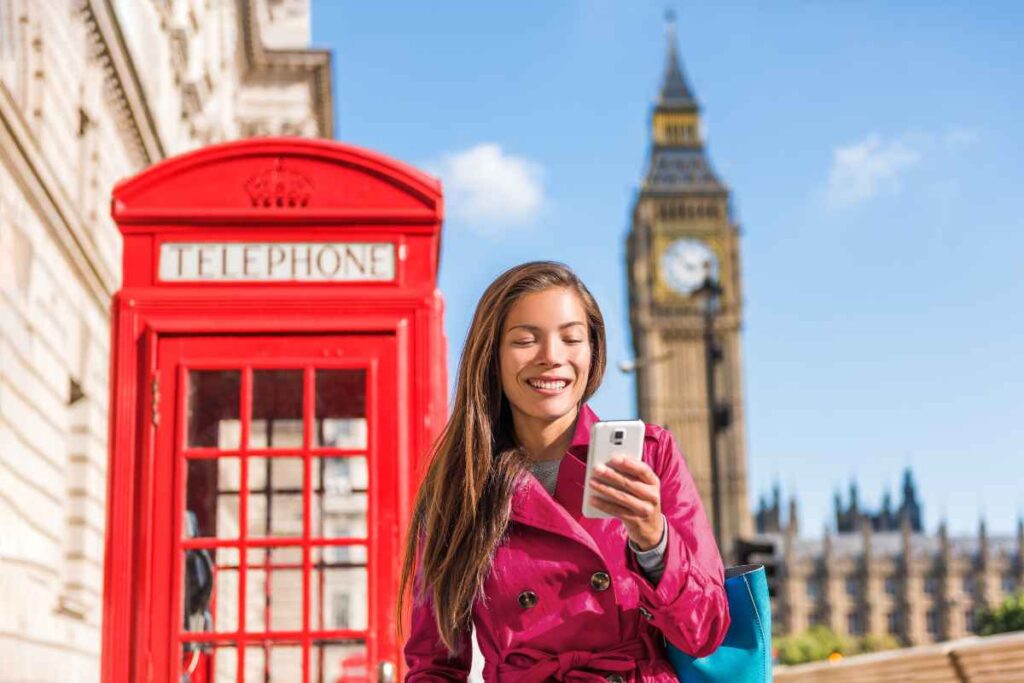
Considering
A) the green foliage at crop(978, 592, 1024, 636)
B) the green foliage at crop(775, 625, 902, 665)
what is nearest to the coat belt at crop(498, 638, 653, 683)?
the green foliage at crop(978, 592, 1024, 636)

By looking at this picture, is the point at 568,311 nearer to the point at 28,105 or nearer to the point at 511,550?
the point at 511,550

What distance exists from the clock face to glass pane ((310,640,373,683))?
286 ft

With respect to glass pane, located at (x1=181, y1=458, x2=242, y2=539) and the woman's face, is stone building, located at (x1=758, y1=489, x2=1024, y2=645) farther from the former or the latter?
the woman's face

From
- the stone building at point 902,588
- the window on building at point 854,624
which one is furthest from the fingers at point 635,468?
the window on building at point 854,624

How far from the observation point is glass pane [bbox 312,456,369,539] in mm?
4402

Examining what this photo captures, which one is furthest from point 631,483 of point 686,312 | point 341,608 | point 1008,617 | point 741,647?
point 686,312

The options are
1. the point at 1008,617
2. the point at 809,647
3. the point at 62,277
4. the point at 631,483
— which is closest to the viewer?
the point at 631,483

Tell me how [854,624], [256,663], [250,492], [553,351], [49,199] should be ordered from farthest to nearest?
[854,624] < [49,199] < [250,492] < [256,663] < [553,351]

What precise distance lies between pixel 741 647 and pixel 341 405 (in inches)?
94.0

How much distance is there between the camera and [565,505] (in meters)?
2.27

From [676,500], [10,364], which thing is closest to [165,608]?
[676,500]

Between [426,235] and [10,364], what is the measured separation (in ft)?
14.1

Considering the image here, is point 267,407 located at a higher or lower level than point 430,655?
higher

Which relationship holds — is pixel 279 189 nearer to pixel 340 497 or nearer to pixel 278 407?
pixel 278 407
